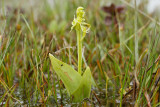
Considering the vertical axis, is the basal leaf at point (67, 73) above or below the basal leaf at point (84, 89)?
above

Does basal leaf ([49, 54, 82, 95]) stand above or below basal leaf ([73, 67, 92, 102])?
above

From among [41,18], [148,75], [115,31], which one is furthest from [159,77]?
[41,18]
